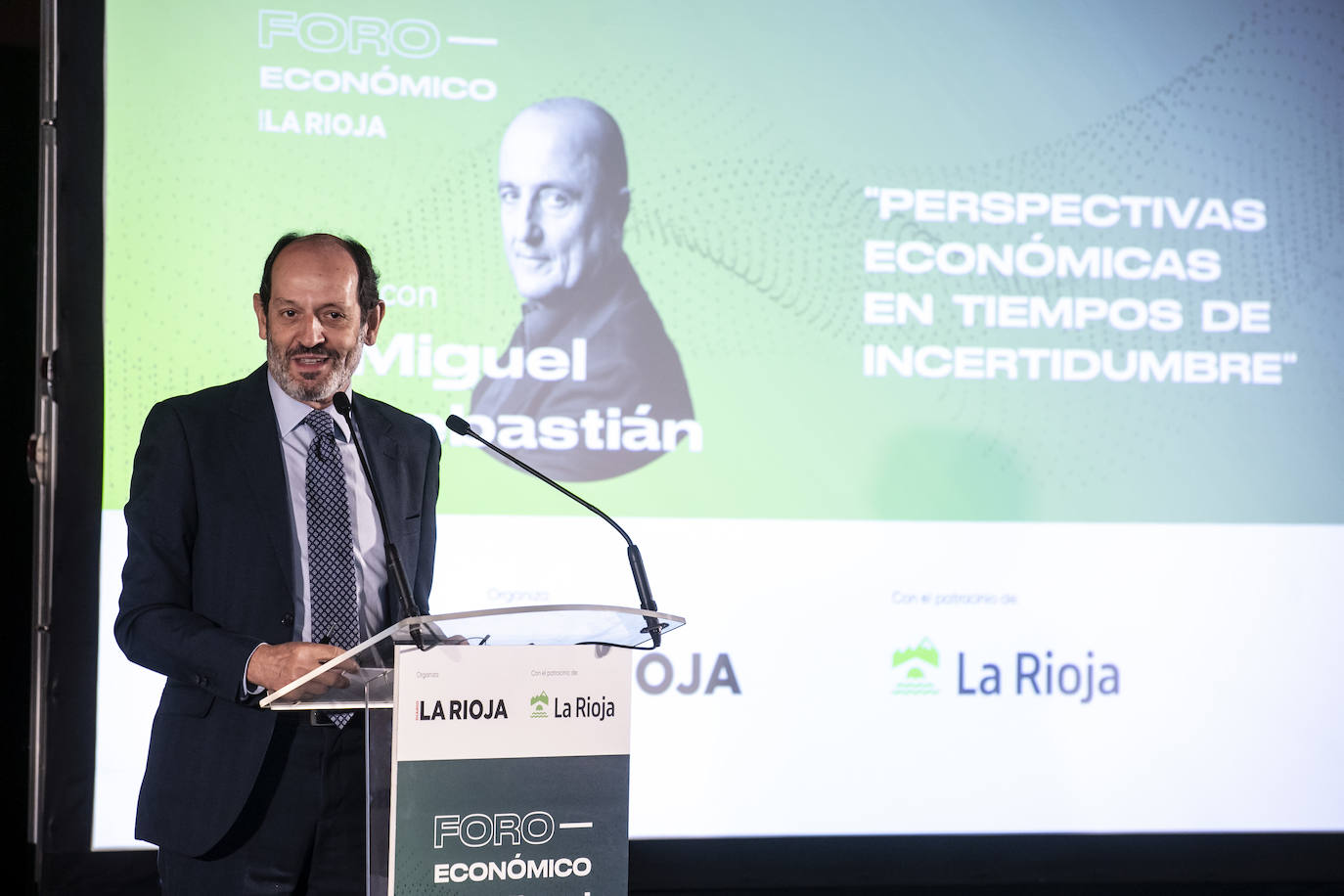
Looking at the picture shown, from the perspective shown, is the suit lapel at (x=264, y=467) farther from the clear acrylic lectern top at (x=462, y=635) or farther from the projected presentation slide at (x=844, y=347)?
the projected presentation slide at (x=844, y=347)

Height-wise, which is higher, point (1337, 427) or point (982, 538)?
point (1337, 427)

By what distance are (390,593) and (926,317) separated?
2013mm

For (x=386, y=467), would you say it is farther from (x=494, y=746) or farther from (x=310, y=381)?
(x=494, y=746)

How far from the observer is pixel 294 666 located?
5.67 ft

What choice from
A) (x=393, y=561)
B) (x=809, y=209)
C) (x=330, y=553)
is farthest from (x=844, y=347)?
(x=393, y=561)

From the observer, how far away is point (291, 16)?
339 cm

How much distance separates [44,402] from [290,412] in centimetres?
144

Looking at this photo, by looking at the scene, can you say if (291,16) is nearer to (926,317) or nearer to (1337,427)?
(926,317)

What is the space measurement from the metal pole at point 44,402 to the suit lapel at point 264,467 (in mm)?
1418

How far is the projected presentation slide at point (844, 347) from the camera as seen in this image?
133 inches

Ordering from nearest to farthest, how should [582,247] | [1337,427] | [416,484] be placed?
[416,484]
[582,247]
[1337,427]

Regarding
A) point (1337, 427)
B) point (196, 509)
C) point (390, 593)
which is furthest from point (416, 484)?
point (1337, 427)

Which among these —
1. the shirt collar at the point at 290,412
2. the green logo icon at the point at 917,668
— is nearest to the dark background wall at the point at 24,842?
the green logo icon at the point at 917,668

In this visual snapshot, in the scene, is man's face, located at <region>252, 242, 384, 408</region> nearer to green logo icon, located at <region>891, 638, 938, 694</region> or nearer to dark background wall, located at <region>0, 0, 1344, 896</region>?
dark background wall, located at <region>0, 0, 1344, 896</region>
